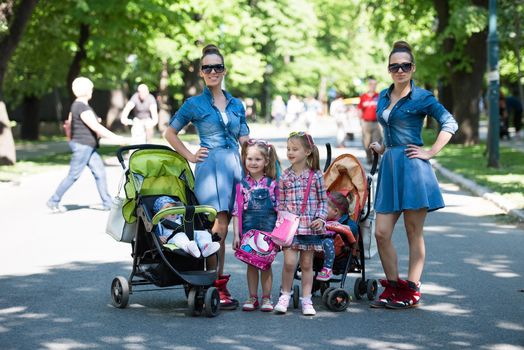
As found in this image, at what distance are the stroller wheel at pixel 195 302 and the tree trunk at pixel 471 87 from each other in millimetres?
26073

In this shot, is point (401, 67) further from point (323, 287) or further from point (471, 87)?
point (471, 87)

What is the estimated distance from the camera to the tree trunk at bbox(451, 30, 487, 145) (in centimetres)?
3294

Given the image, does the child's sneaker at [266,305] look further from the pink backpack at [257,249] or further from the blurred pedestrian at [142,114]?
the blurred pedestrian at [142,114]

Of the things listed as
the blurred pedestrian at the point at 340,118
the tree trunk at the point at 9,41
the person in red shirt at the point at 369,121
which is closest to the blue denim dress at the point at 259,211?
the person in red shirt at the point at 369,121

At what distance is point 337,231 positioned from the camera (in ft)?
26.5

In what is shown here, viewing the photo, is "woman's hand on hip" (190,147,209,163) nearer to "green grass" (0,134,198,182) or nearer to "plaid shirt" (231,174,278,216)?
"plaid shirt" (231,174,278,216)

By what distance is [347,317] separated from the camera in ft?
25.4

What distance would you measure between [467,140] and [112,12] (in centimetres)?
1164

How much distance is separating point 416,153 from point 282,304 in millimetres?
1483

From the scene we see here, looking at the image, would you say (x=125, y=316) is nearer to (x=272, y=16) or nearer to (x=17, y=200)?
(x=17, y=200)

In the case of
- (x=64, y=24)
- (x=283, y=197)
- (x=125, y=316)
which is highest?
(x=64, y=24)

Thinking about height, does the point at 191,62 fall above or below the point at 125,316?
above

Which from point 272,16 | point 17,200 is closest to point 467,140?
point 17,200

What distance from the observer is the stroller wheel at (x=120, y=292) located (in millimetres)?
8070
